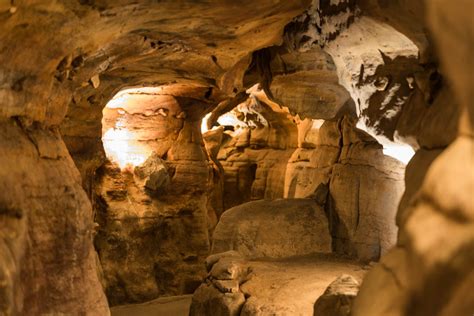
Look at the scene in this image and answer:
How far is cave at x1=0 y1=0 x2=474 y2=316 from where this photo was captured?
195cm

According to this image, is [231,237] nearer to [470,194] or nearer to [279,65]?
[279,65]

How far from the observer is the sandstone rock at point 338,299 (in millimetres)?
4912

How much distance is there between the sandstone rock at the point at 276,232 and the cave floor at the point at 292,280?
14.8 inches

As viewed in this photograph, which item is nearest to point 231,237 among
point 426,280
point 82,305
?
point 82,305

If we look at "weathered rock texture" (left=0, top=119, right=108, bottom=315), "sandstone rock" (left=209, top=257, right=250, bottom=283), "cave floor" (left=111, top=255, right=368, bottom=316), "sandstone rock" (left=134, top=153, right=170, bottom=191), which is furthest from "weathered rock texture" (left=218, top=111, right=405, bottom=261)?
"weathered rock texture" (left=0, top=119, right=108, bottom=315)

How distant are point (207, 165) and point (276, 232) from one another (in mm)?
2881

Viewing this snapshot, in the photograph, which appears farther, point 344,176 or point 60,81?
point 344,176

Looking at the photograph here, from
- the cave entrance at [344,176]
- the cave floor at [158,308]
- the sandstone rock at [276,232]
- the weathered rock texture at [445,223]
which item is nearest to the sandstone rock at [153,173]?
the cave entrance at [344,176]

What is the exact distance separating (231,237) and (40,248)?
15.6ft

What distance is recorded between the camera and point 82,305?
4.48 meters

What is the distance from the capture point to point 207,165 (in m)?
10.9

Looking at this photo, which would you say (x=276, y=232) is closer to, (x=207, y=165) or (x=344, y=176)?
(x=344, y=176)

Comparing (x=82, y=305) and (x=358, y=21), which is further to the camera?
(x=358, y=21)

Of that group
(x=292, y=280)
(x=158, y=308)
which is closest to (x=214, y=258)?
(x=292, y=280)
